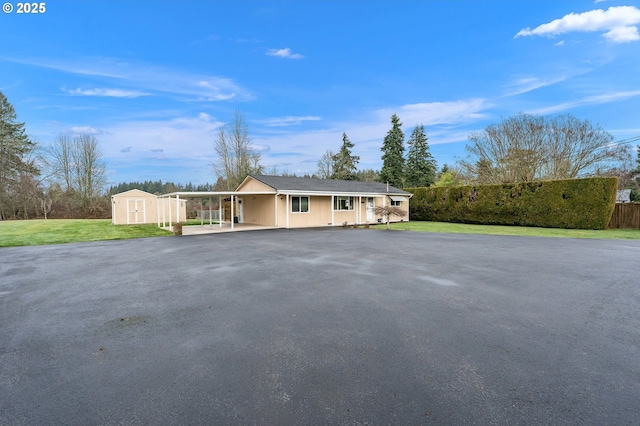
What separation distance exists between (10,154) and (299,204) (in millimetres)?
27159

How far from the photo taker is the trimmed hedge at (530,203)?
17.0 metres

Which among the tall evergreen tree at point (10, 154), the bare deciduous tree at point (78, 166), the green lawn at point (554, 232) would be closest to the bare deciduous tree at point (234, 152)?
the bare deciduous tree at point (78, 166)

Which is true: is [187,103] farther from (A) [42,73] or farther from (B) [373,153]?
(B) [373,153]

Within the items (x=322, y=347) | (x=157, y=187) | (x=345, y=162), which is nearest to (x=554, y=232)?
(x=322, y=347)

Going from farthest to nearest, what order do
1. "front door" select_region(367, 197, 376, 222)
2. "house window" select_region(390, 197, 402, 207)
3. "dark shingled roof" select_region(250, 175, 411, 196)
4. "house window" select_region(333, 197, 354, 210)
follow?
"house window" select_region(390, 197, 402, 207) < "front door" select_region(367, 197, 376, 222) < "house window" select_region(333, 197, 354, 210) < "dark shingled roof" select_region(250, 175, 411, 196)

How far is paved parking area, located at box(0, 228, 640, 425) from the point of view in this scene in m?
2.08

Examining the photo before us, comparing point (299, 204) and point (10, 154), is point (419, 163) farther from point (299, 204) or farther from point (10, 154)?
point (10, 154)

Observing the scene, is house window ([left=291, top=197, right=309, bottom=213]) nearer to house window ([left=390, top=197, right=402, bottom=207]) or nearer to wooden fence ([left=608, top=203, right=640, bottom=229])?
house window ([left=390, top=197, right=402, bottom=207])

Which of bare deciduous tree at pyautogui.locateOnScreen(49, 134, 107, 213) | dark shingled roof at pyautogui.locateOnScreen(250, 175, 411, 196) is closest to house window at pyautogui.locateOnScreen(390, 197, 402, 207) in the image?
dark shingled roof at pyautogui.locateOnScreen(250, 175, 411, 196)

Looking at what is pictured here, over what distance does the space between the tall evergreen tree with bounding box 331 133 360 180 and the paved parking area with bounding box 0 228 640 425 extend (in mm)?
32254

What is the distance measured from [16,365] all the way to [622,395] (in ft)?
17.1

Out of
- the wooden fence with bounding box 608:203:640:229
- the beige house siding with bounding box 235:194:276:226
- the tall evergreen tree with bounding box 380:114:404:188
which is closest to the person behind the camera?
the wooden fence with bounding box 608:203:640:229

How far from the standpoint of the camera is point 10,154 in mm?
25812

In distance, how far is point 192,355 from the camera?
2.89 m
